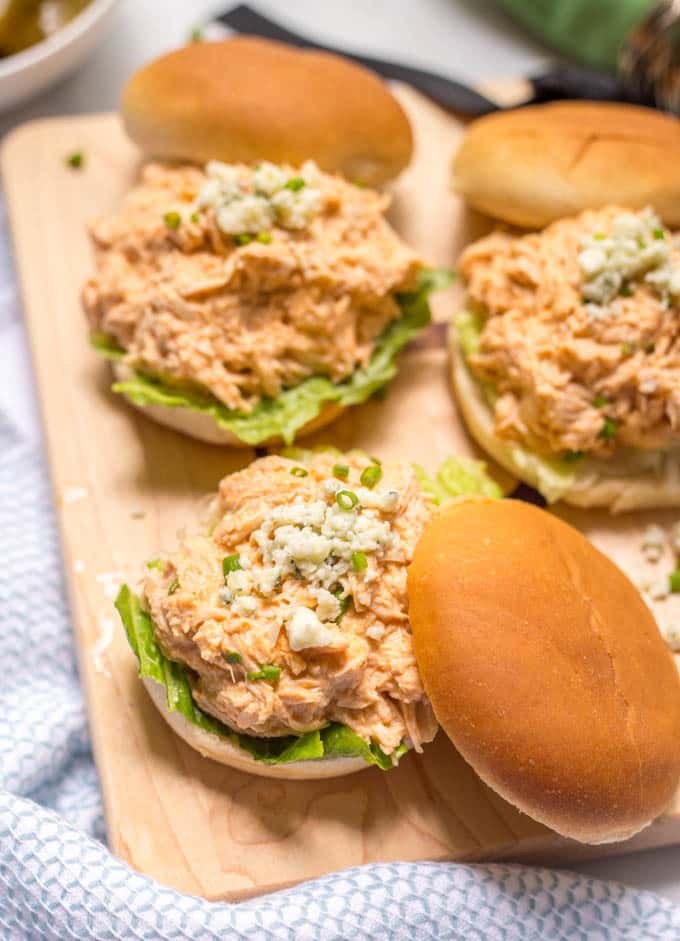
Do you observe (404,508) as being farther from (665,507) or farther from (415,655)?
(665,507)

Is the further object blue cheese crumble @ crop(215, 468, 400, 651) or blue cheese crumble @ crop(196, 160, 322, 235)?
blue cheese crumble @ crop(196, 160, 322, 235)

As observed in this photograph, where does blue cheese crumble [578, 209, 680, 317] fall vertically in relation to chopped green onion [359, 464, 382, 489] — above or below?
above

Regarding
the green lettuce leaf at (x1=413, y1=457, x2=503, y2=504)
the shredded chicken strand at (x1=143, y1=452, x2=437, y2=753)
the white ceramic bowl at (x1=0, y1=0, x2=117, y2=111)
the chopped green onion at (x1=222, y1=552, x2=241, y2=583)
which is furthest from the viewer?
the white ceramic bowl at (x1=0, y1=0, x2=117, y2=111)

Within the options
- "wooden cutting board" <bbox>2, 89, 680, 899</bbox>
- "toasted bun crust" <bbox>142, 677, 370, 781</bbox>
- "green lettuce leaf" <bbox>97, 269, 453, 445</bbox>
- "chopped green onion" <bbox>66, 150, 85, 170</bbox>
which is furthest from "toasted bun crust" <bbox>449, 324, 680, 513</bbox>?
"chopped green onion" <bbox>66, 150, 85, 170</bbox>

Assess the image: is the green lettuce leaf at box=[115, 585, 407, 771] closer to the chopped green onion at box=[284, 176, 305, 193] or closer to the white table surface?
the chopped green onion at box=[284, 176, 305, 193]

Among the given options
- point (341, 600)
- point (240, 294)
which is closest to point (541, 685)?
point (341, 600)

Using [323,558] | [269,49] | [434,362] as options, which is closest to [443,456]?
[434,362]
